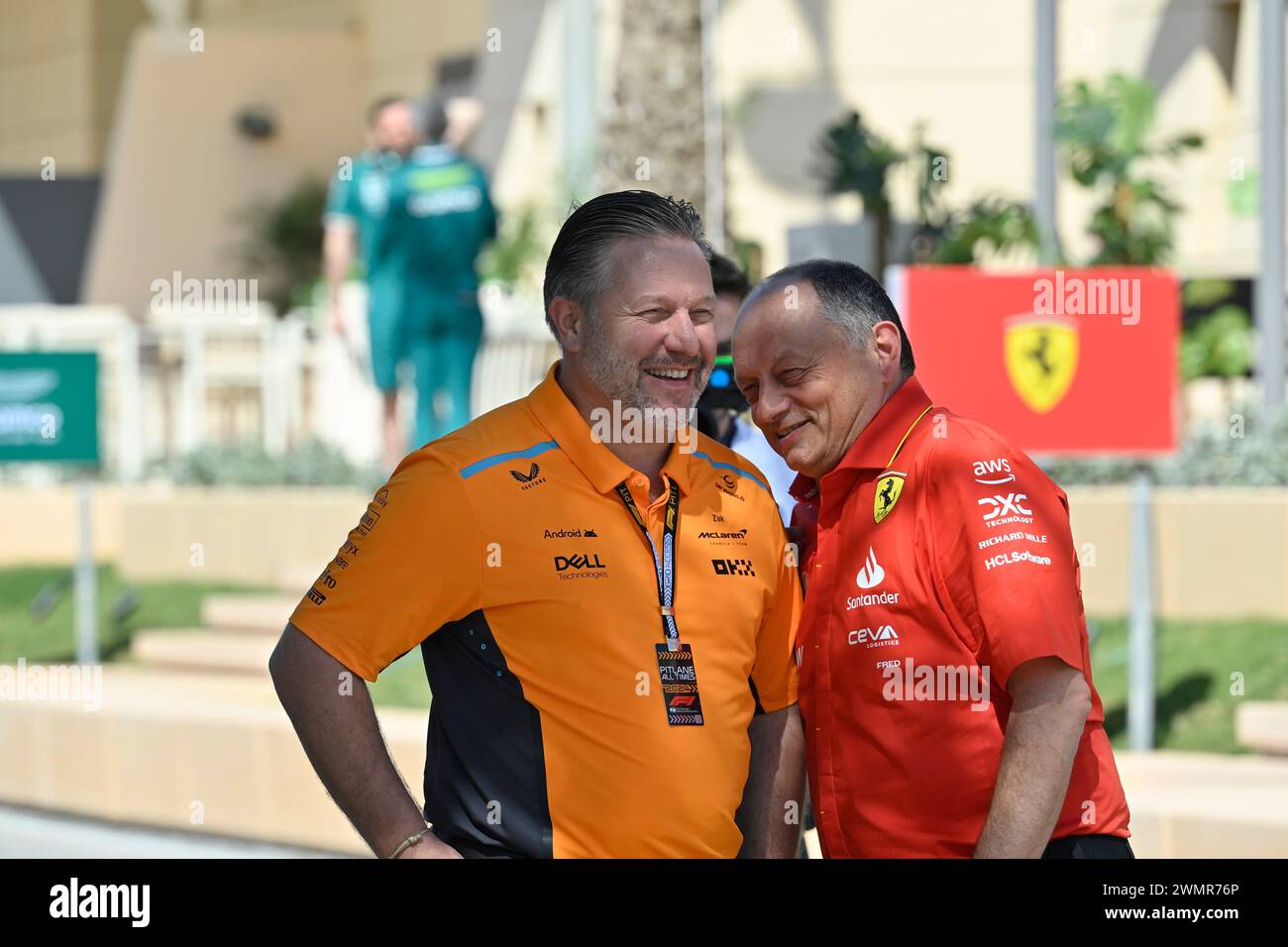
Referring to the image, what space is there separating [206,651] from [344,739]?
24.4 ft

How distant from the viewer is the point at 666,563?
3.15m

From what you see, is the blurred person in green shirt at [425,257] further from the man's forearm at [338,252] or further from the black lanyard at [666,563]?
the black lanyard at [666,563]

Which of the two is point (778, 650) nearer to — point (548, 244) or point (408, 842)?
point (408, 842)

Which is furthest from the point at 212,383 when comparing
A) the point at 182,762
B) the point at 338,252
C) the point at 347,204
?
the point at 182,762

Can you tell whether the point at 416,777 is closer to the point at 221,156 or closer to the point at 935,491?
the point at 935,491

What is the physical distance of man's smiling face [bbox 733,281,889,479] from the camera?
324cm

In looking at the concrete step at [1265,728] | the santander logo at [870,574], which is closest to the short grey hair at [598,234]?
the santander logo at [870,574]

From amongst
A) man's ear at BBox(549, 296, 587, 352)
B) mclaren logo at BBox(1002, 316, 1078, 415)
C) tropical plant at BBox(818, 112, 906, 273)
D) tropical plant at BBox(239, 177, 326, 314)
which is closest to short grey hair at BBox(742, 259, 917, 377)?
man's ear at BBox(549, 296, 587, 352)

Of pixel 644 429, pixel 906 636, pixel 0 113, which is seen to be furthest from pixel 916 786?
pixel 0 113

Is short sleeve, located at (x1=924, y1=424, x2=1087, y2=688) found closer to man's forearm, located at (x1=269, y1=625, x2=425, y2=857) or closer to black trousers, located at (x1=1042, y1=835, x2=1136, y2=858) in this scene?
black trousers, located at (x1=1042, y1=835, x2=1136, y2=858)

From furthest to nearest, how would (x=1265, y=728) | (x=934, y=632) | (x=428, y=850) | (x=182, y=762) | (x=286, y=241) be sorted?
(x=286, y=241), (x=182, y=762), (x=1265, y=728), (x=934, y=632), (x=428, y=850)

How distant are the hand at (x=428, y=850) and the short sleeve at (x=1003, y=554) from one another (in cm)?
83

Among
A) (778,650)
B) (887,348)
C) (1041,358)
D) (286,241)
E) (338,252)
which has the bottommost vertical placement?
(778,650)
